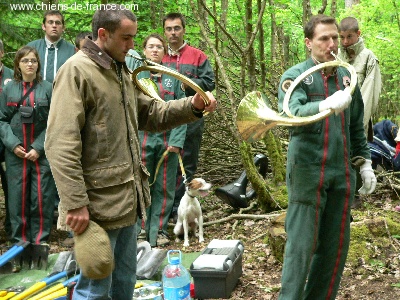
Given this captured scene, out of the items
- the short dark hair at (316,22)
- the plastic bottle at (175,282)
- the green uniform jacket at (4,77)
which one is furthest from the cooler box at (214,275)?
the green uniform jacket at (4,77)

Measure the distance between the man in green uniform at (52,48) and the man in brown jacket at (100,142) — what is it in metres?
3.52

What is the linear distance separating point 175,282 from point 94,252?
1.65 m

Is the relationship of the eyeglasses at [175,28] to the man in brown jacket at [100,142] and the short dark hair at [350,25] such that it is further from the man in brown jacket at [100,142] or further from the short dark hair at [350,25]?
the man in brown jacket at [100,142]

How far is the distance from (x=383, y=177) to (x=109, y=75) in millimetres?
5576

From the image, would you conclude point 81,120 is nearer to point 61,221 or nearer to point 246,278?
point 61,221

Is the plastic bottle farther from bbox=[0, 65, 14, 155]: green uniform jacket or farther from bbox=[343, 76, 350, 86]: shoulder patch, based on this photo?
bbox=[0, 65, 14, 155]: green uniform jacket

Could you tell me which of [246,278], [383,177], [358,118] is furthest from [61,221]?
[383,177]

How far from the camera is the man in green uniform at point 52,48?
626 cm

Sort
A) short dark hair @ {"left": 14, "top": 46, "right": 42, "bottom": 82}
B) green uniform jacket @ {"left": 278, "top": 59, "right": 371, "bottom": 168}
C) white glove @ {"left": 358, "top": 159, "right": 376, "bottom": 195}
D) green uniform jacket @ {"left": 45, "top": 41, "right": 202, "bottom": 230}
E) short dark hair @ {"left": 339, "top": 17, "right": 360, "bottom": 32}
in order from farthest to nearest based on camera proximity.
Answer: short dark hair @ {"left": 339, "top": 17, "right": 360, "bottom": 32}
short dark hair @ {"left": 14, "top": 46, "right": 42, "bottom": 82}
white glove @ {"left": 358, "top": 159, "right": 376, "bottom": 195}
green uniform jacket @ {"left": 278, "top": 59, "right": 371, "bottom": 168}
green uniform jacket @ {"left": 45, "top": 41, "right": 202, "bottom": 230}

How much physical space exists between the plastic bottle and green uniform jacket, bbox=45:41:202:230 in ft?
4.05

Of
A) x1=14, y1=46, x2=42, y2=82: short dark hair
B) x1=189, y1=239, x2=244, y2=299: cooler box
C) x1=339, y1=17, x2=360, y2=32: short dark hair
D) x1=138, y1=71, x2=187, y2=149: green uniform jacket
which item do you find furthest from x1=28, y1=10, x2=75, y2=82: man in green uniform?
x1=339, y1=17, x2=360, y2=32: short dark hair

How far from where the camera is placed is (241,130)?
3451mm

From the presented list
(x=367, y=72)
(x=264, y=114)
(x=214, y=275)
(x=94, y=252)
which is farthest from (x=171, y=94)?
(x=94, y=252)

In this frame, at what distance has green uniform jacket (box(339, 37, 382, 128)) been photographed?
19.1 feet
